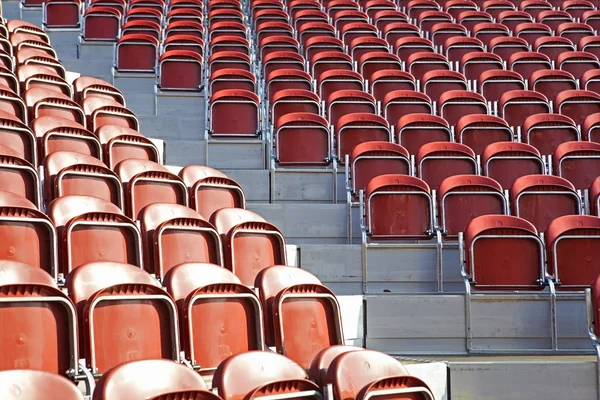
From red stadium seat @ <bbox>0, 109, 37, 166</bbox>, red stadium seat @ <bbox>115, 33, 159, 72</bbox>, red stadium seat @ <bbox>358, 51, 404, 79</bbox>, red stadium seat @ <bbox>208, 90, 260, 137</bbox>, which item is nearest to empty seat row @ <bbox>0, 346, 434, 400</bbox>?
red stadium seat @ <bbox>0, 109, 37, 166</bbox>

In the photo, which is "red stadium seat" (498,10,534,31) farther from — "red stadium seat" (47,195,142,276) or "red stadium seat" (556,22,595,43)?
"red stadium seat" (47,195,142,276)

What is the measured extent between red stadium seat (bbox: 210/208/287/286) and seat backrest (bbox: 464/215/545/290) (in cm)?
91

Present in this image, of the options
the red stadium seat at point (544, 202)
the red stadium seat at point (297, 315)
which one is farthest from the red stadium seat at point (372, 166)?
the red stadium seat at point (297, 315)

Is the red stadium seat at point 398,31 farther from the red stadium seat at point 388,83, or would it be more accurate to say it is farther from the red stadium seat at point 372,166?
the red stadium seat at point 372,166

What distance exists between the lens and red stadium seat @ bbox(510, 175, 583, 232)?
15.2 feet

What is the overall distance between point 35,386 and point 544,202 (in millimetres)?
3162

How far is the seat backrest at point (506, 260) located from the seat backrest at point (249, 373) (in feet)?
5.39

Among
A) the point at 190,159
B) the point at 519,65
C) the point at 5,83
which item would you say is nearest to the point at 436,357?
the point at 190,159

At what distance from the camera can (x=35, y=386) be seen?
2.14m

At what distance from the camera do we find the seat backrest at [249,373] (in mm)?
2541

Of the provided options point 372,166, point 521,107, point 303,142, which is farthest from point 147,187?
point 521,107

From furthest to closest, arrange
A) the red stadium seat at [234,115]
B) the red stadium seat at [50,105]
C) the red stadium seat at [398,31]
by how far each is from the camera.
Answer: the red stadium seat at [398,31], the red stadium seat at [234,115], the red stadium seat at [50,105]

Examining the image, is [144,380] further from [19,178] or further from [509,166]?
[509,166]

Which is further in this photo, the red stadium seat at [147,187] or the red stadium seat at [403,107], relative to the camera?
the red stadium seat at [403,107]
